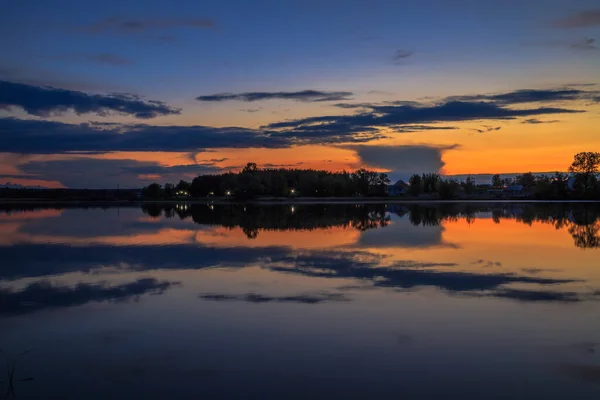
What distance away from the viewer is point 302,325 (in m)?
9.77

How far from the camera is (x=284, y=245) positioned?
74.7 feet

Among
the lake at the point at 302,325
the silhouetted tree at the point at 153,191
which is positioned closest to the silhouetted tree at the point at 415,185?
the silhouetted tree at the point at 153,191

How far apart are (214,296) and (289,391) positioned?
18.7 feet

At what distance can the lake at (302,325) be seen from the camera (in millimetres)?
7125

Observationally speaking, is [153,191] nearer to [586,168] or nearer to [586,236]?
[586,168]

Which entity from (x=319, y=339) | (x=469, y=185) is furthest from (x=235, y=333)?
(x=469, y=185)

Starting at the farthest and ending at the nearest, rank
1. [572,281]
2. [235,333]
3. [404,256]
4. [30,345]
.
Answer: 1. [404,256]
2. [572,281]
3. [235,333]
4. [30,345]

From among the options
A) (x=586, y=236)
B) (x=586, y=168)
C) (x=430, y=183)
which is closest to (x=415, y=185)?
(x=430, y=183)

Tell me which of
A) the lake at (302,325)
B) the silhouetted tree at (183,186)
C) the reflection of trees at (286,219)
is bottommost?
the lake at (302,325)

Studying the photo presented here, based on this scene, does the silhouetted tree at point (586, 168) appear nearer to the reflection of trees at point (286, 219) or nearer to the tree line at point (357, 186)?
the tree line at point (357, 186)

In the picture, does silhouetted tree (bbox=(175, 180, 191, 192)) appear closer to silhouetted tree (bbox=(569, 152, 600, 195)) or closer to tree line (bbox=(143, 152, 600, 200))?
tree line (bbox=(143, 152, 600, 200))

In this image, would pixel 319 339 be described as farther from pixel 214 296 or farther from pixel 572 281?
pixel 572 281

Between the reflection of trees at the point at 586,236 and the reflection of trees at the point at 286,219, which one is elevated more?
the reflection of trees at the point at 586,236

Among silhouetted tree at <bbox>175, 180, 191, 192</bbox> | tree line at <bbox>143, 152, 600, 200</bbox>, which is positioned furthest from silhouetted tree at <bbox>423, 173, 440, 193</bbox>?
silhouetted tree at <bbox>175, 180, 191, 192</bbox>
